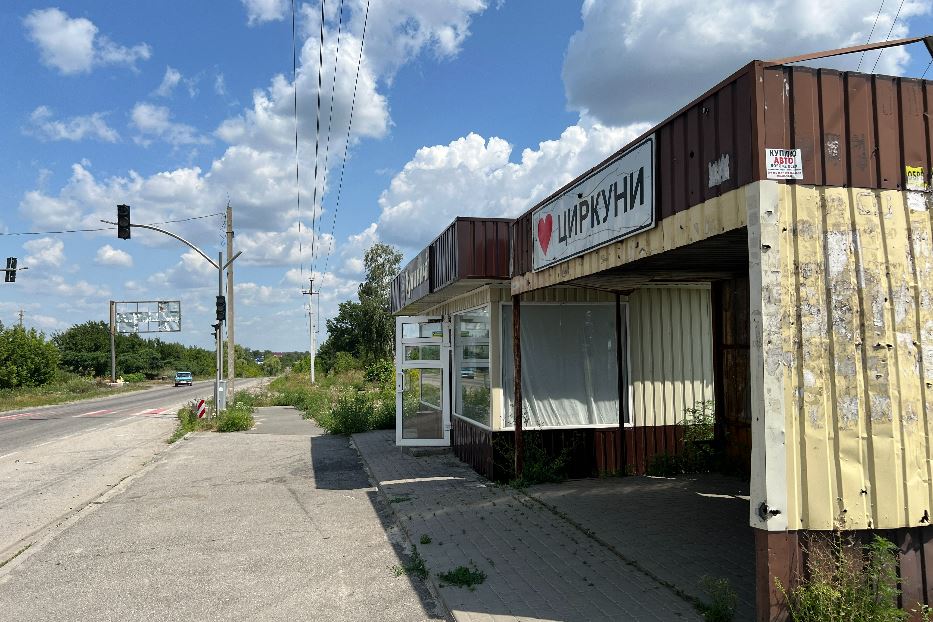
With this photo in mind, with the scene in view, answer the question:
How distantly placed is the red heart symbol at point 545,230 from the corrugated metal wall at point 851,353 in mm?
3419

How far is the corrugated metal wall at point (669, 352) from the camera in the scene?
9.96m

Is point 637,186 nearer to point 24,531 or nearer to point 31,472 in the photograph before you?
point 24,531

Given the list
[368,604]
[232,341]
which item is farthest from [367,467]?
[232,341]

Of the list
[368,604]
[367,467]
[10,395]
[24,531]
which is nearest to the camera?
[368,604]

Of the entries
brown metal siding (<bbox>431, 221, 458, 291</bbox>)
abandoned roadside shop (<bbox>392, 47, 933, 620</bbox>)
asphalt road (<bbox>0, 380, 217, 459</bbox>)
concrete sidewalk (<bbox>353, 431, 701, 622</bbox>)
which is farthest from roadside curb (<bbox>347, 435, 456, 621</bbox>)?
asphalt road (<bbox>0, 380, 217, 459</bbox>)

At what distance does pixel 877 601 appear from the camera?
12.9 ft

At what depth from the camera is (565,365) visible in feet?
32.7

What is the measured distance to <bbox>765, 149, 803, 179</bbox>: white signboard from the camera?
13.2 ft

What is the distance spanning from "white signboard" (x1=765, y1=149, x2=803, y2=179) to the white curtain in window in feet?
19.8

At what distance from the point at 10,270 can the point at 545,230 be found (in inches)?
910

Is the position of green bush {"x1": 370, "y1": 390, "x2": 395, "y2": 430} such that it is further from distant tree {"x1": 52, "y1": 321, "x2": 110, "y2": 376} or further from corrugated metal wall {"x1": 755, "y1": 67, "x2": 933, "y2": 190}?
distant tree {"x1": 52, "y1": 321, "x2": 110, "y2": 376}

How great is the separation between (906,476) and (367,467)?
30.4 ft

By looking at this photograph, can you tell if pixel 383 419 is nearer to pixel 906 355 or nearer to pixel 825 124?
pixel 906 355

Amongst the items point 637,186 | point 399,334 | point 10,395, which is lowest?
point 10,395
